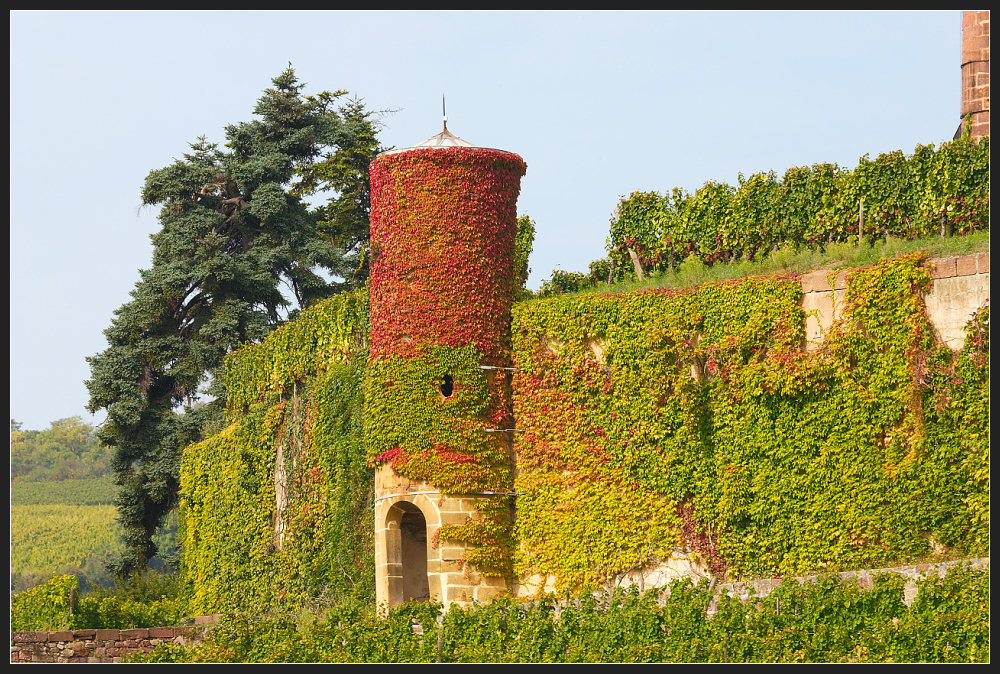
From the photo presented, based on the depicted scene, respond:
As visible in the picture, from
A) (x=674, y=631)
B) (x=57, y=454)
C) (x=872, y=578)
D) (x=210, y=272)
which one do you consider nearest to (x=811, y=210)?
(x=872, y=578)

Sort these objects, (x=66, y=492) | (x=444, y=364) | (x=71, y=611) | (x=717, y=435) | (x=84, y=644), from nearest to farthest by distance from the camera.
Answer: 1. (x=717, y=435)
2. (x=444, y=364)
3. (x=84, y=644)
4. (x=71, y=611)
5. (x=66, y=492)

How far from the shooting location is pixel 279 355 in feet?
80.5

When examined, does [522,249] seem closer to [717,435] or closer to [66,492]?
[717,435]

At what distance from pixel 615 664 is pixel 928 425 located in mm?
5368

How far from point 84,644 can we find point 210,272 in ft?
40.6

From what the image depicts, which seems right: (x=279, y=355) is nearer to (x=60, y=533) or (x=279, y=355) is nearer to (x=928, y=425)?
(x=928, y=425)

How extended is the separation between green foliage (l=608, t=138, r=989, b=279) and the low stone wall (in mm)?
9419

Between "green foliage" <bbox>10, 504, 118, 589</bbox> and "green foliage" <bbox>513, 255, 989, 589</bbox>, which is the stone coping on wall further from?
"green foliage" <bbox>10, 504, 118, 589</bbox>

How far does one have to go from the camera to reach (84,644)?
66.9ft

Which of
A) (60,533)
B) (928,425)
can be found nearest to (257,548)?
(928,425)

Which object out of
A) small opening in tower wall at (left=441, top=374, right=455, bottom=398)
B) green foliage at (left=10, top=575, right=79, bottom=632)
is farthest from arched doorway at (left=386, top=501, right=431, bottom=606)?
green foliage at (left=10, top=575, right=79, bottom=632)

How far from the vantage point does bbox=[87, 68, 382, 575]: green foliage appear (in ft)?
103

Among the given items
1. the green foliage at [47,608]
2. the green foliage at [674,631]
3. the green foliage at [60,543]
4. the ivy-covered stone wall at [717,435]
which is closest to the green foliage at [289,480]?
the ivy-covered stone wall at [717,435]

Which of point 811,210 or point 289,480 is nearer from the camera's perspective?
point 811,210
